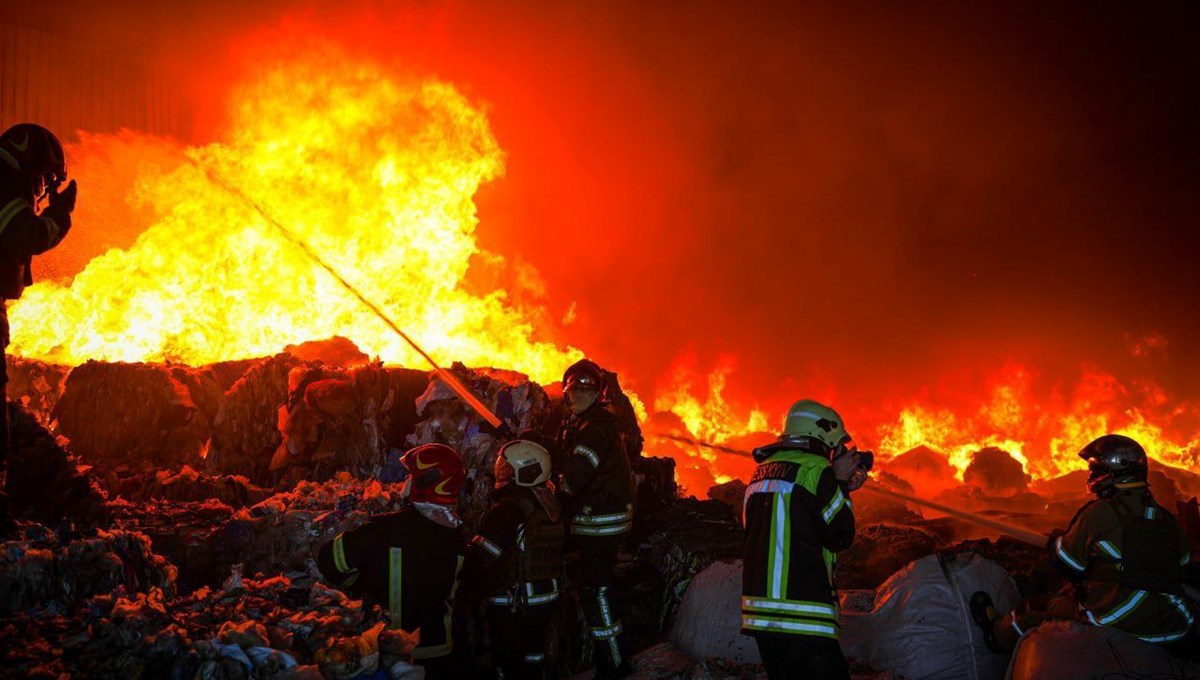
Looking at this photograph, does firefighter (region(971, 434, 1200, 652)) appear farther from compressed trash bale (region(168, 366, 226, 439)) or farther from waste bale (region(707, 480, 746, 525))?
compressed trash bale (region(168, 366, 226, 439))

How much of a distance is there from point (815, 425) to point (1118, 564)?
2.40 meters

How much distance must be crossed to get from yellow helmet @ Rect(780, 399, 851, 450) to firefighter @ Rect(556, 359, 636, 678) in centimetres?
229

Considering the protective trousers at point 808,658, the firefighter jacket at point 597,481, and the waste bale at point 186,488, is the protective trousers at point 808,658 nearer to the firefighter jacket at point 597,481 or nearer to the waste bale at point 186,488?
A: the firefighter jacket at point 597,481

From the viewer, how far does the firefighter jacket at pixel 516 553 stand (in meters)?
5.31

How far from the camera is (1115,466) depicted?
16.3 ft

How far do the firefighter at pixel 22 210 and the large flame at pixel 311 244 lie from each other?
6.00 meters

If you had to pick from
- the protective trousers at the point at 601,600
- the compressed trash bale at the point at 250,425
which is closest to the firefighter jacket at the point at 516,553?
the protective trousers at the point at 601,600

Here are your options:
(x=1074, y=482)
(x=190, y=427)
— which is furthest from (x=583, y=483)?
(x=1074, y=482)

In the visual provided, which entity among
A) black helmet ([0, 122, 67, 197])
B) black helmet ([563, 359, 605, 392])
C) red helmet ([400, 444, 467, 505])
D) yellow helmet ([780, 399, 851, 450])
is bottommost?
red helmet ([400, 444, 467, 505])

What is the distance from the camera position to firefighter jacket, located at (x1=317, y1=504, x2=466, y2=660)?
4.40m

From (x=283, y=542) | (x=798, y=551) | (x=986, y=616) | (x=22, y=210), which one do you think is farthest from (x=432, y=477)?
(x=986, y=616)

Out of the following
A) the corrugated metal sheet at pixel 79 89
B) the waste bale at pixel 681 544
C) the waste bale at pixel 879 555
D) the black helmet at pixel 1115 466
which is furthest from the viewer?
the corrugated metal sheet at pixel 79 89

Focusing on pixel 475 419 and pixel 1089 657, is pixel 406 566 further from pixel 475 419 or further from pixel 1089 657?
pixel 1089 657

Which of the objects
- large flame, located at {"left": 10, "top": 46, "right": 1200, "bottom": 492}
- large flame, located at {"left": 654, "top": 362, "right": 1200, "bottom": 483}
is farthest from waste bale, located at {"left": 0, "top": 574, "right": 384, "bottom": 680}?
large flame, located at {"left": 654, "top": 362, "right": 1200, "bottom": 483}
